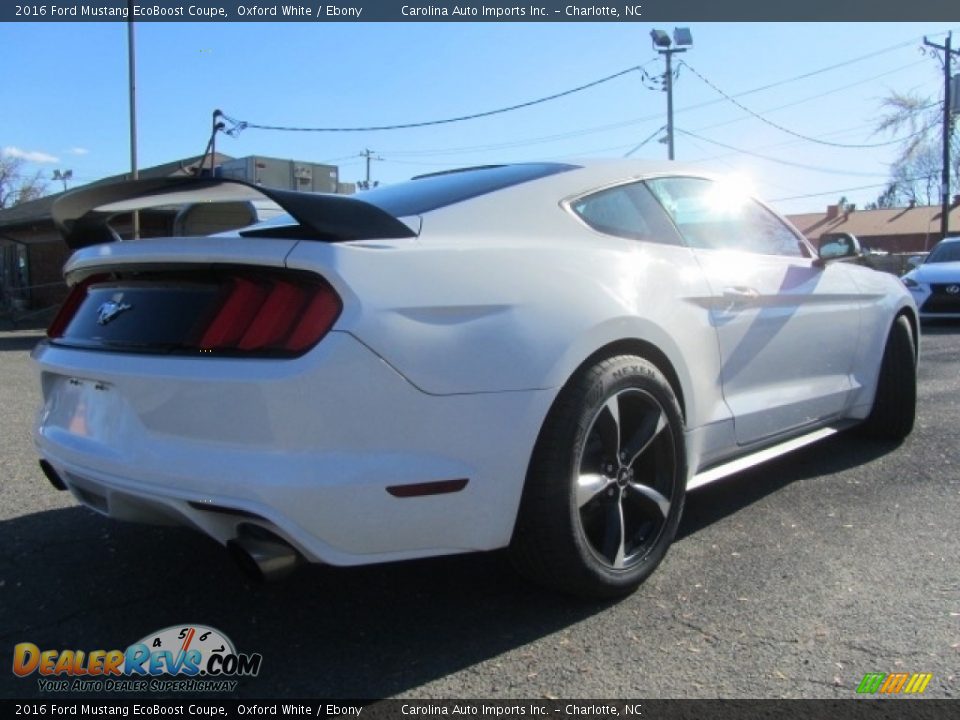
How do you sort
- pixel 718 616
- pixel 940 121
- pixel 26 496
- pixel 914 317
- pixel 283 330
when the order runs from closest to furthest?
pixel 283 330 → pixel 718 616 → pixel 26 496 → pixel 914 317 → pixel 940 121

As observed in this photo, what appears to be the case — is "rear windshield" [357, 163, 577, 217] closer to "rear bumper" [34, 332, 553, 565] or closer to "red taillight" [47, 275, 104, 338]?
"rear bumper" [34, 332, 553, 565]

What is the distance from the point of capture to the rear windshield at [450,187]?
2808 millimetres

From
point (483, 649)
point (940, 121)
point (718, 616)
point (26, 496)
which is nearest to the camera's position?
→ point (483, 649)

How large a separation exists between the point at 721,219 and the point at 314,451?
2.32 m

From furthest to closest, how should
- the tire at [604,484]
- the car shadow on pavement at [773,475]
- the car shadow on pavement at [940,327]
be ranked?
1. the car shadow on pavement at [940,327]
2. the car shadow on pavement at [773,475]
3. the tire at [604,484]

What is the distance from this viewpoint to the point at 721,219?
12.1 feet

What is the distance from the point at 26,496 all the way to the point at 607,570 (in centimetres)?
295

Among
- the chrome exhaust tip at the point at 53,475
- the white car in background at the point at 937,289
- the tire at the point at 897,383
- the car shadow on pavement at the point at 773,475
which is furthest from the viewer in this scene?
the white car in background at the point at 937,289

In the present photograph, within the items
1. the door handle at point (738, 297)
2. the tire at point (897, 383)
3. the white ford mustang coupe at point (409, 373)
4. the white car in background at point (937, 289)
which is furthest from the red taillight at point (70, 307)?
the white car in background at point (937, 289)

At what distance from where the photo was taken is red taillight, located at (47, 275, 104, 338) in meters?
2.86

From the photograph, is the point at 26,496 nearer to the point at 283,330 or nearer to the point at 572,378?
the point at 283,330

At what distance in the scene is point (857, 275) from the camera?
14.4 feet

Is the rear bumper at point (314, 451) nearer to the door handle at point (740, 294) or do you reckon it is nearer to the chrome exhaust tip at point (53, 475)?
the chrome exhaust tip at point (53, 475)

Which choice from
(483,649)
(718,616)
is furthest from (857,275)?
(483,649)
